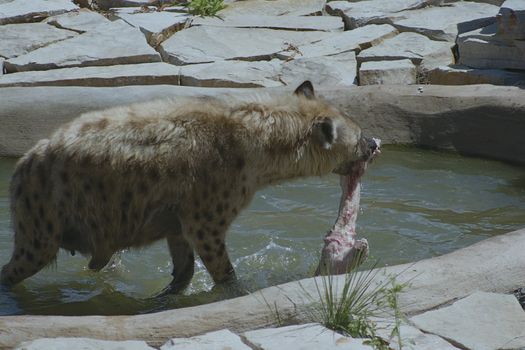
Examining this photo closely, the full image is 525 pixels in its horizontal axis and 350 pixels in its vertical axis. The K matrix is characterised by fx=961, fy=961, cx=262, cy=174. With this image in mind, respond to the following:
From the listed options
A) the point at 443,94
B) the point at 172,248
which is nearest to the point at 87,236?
the point at 172,248

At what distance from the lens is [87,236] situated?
14.9ft

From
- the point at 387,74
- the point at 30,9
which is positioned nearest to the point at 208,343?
the point at 387,74

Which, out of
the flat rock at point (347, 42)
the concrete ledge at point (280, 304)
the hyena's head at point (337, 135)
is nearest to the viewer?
the concrete ledge at point (280, 304)

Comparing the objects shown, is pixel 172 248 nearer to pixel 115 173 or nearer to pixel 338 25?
pixel 115 173

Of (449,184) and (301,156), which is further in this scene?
(449,184)

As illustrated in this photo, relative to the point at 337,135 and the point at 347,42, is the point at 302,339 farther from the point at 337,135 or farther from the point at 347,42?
the point at 347,42

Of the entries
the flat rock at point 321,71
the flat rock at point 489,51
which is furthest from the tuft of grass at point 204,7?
the flat rock at point 489,51

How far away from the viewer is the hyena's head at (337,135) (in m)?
4.64

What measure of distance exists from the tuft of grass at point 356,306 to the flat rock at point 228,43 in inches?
227

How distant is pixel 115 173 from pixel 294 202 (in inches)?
95.2

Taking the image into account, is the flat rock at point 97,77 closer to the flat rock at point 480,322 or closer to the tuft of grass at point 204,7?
the tuft of grass at point 204,7

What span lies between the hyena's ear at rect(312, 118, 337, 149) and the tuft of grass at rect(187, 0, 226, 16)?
6.26 m

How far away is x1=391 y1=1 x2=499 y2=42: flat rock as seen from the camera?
930cm

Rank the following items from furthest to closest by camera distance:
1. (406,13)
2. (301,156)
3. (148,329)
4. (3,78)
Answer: (406,13) → (3,78) → (301,156) → (148,329)
